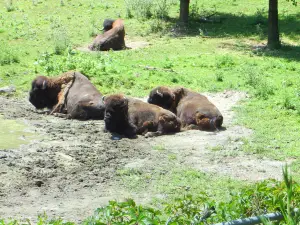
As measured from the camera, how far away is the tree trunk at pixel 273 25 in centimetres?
2206

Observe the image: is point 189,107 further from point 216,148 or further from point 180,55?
point 180,55

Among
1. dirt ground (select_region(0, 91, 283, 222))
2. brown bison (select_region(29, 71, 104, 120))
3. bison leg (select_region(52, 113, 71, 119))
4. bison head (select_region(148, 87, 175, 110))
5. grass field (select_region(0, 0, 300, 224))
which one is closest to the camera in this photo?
dirt ground (select_region(0, 91, 283, 222))

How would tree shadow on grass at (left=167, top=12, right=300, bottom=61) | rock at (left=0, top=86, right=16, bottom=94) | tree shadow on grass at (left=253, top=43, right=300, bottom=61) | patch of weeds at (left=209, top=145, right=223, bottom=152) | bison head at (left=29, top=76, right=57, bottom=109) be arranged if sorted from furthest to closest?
tree shadow on grass at (left=167, top=12, right=300, bottom=61) → tree shadow on grass at (left=253, top=43, right=300, bottom=61) → rock at (left=0, top=86, right=16, bottom=94) → bison head at (left=29, top=76, right=57, bottom=109) → patch of weeds at (left=209, top=145, right=223, bottom=152)

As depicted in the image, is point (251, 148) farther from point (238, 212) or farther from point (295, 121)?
point (238, 212)

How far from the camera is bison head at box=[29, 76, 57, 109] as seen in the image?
1482 cm

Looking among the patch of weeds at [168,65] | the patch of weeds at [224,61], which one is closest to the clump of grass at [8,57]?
the patch of weeds at [168,65]

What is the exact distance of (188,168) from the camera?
34.8 feet

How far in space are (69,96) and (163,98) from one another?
2210 mm

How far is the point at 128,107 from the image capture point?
43.4 ft

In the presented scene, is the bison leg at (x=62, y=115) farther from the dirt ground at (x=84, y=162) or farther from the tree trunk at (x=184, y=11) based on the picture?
the tree trunk at (x=184, y=11)

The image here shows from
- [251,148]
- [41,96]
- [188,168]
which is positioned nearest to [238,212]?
[188,168]

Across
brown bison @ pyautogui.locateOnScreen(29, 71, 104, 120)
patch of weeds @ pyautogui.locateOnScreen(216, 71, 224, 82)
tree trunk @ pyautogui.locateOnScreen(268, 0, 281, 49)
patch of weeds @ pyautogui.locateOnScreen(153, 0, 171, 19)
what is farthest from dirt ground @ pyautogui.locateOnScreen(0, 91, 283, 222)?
patch of weeds @ pyautogui.locateOnScreen(153, 0, 171, 19)

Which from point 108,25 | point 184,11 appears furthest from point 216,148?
point 184,11

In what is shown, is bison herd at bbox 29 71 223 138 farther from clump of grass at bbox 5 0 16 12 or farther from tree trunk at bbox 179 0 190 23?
clump of grass at bbox 5 0 16 12
